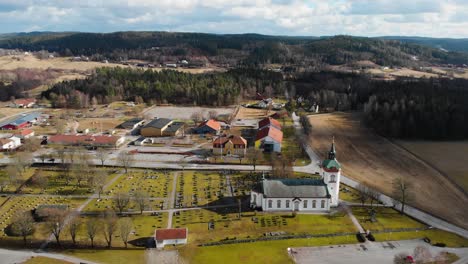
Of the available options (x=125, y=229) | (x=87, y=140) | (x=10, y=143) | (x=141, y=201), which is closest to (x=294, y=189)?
(x=141, y=201)

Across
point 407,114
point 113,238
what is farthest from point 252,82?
point 113,238

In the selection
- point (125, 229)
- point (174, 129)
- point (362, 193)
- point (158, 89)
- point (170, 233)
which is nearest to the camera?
point (125, 229)

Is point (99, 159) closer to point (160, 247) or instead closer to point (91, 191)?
point (91, 191)

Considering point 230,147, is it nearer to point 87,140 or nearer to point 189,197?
point 189,197

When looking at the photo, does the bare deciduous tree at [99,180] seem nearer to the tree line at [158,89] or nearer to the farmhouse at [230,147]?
the farmhouse at [230,147]

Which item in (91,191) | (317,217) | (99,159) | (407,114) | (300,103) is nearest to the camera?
(317,217)

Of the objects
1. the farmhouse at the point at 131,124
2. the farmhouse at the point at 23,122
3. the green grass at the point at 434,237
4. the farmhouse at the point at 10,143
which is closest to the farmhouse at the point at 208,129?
the farmhouse at the point at 131,124

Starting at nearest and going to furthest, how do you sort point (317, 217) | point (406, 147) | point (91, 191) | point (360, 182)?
point (317, 217) < point (91, 191) < point (360, 182) < point (406, 147)
